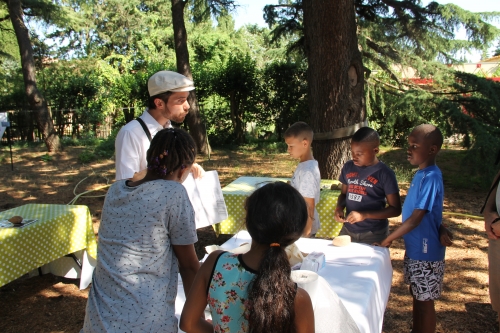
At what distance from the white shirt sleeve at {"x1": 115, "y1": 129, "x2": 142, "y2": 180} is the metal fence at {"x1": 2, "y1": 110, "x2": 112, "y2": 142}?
13714 mm

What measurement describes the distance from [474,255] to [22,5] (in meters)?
14.1

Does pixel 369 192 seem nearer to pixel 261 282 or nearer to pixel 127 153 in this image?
pixel 127 153

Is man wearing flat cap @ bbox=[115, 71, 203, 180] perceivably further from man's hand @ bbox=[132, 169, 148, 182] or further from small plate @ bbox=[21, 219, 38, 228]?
small plate @ bbox=[21, 219, 38, 228]

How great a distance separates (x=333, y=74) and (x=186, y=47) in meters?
6.76

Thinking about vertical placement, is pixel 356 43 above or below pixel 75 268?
above

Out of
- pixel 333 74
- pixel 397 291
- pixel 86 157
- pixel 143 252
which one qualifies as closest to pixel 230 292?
pixel 143 252

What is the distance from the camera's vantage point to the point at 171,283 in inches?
58.0

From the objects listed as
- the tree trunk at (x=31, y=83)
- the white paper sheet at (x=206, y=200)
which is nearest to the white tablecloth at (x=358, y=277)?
the white paper sheet at (x=206, y=200)

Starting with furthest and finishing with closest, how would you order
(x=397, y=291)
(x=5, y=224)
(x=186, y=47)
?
(x=186, y=47) → (x=397, y=291) → (x=5, y=224)

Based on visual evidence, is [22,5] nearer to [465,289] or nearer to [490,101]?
[490,101]

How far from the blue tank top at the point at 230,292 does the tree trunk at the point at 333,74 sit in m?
4.01

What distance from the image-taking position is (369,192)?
8.68ft

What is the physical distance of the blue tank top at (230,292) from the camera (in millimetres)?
1248

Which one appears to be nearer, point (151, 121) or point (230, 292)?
point (230, 292)
